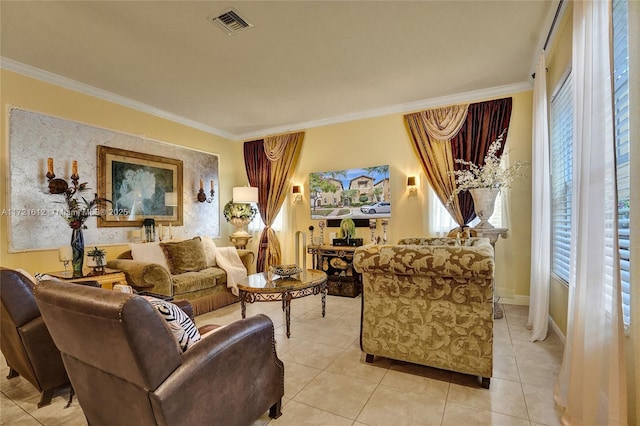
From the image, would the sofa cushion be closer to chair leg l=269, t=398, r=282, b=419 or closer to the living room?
the living room

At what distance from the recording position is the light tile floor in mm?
1844

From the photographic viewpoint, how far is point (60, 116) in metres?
3.59

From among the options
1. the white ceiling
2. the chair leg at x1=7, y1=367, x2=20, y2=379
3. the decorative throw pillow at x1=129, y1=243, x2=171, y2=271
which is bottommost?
the chair leg at x1=7, y1=367, x2=20, y2=379

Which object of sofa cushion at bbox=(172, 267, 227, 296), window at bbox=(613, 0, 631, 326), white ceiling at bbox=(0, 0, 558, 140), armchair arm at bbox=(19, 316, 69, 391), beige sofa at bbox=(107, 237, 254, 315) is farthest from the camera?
sofa cushion at bbox=(172, 267, 227, 296)

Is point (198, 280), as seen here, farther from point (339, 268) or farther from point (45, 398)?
point (339, 268)

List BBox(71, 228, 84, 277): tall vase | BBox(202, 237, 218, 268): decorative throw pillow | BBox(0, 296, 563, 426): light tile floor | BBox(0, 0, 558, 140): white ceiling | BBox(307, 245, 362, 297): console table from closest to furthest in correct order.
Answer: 1. BBox(0, 296, 563, 426): light tile floor
2. BBox(0, 0, 558, 140): white ceiling
3. BBox(71, 228, 84, 277): tall vase
4. BBox(202, 237, 218, 268): decorative throw pillow
5. BBox(307, 245, 362, 297): console table

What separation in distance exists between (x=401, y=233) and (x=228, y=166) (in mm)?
3500

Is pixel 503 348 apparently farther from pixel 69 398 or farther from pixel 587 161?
pixel 69 398

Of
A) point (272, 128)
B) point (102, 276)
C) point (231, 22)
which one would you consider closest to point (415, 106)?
point (272, 128)

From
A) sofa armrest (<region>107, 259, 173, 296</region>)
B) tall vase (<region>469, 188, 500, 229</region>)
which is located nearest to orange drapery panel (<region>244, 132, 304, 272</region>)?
sofa armrest (<region>107, 259, 173, 296</region>)

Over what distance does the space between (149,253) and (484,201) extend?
4.14 metres

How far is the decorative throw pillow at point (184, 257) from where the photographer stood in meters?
4.08

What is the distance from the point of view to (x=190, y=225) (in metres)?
5.10

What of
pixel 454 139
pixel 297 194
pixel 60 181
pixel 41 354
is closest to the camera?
pixel 41 354
